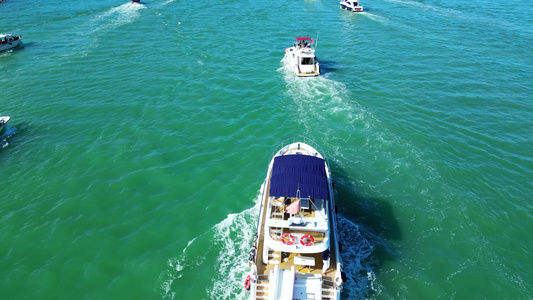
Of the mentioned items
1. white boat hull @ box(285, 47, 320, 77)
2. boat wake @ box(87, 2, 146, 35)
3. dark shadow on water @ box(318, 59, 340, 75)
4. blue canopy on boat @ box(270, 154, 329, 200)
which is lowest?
blue canopy on boat @ box(270, 154, 329, 200)

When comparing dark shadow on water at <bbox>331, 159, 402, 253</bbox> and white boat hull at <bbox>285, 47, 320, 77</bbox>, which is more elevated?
white boat hull at <bbox>285, 47, 320, 77</bbox>

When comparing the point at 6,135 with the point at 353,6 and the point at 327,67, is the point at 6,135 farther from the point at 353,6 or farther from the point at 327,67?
the point at 353,6

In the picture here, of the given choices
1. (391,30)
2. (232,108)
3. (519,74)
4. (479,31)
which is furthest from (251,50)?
(479,31)

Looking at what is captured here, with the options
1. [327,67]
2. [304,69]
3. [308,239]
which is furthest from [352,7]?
[308,239]

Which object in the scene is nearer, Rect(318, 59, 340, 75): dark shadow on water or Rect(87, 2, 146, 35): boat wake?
Rect(318, 59, 340, 75): dark shadow on water

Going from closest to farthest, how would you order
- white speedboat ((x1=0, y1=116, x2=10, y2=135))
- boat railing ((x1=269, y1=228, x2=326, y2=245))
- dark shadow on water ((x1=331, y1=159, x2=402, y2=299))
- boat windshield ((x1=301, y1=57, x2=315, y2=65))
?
1. boat railing ((x1=269, y1=228, x2=326, y2=245))
2. dark shadow on water ((x1=331, y1=159, x2=402, y2=299))
3. white speedboat ((x1=0, y1=116, x2=10, y2=135))
4. boat windshield ((x1=301, y1=57, x2=315, y2=65))

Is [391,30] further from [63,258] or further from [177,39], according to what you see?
[63,258]

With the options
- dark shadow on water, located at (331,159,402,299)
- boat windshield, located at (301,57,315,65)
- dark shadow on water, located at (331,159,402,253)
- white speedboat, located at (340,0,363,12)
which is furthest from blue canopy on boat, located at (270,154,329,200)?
white speedboat, located at (340,0,363,12)

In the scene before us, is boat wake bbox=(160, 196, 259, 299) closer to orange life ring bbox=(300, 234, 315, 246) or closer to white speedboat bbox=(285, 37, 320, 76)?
orange life ring bbox=(300, 234, 315, 246)

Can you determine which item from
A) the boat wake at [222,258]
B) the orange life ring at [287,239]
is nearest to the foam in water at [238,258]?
the boat wake at [222,258]
